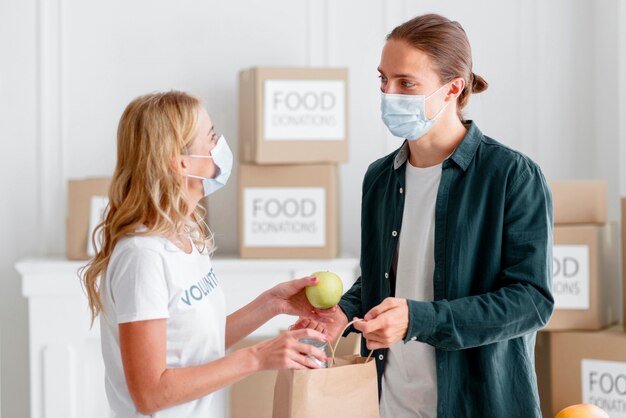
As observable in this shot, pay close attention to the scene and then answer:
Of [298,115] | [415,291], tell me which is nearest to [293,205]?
[298,115]

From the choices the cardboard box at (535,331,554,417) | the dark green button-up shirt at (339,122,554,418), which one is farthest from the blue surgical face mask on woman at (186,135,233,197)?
the cardboard box at (535,331,554,417)

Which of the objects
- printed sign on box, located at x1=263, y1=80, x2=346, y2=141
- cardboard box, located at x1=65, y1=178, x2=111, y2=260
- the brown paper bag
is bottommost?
the brown paper bag

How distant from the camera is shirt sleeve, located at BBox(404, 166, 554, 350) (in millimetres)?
1445

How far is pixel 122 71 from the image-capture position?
324 cm

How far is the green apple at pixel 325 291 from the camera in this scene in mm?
1624

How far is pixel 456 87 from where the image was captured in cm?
165

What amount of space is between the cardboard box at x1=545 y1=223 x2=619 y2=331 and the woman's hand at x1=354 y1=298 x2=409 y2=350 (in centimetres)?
160

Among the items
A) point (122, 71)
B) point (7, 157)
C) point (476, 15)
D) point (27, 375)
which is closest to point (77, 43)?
point (122, 71)

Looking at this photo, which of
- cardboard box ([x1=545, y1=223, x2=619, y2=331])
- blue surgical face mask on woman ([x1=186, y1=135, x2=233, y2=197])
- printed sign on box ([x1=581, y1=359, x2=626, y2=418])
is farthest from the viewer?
cardboard box ([x1=545, y1=223, x2=619, y2=331])

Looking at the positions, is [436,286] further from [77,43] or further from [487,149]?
[77,43]

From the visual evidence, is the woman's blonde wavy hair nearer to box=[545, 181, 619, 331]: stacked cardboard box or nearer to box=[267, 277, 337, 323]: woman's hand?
box=[267, 277, 337, 323]: woman's hand

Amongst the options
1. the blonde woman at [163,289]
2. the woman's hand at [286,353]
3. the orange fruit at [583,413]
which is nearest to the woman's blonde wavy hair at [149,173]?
the blonde woman at [163,289]

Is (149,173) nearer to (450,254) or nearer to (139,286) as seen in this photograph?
(139,286)

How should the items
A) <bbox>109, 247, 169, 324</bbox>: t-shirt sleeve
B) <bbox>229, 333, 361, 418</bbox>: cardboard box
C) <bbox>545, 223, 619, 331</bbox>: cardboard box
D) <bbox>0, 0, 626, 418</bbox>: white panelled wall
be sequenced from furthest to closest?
1. <bbox>0, 0, 626, 418</bbox>: white panelled wall
2. <bbox>545, 223, 619, 331</bbox>: cardboard box
3. <bbox>229, 333, 361, 418</bbox>: cardboard box
4. <bbox>109, 247, 169, 324</bbox>: t-shirt sleeve
